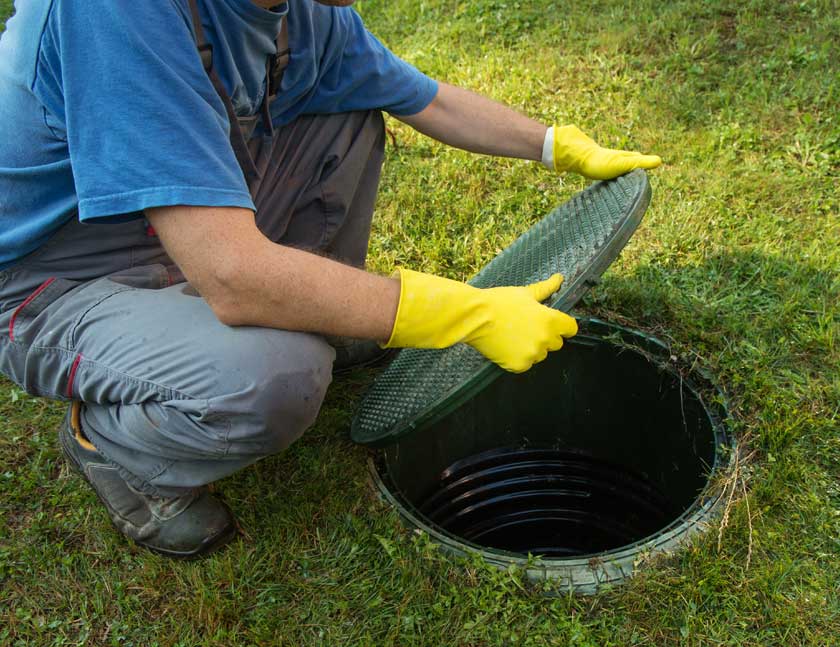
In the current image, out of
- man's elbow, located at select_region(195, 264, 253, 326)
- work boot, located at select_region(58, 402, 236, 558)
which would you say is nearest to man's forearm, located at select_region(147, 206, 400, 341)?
man's elbow, located at select_region(195, 264, 253, 326)

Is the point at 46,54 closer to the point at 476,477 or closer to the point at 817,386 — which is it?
the point at 476,477

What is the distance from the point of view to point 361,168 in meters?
2.46

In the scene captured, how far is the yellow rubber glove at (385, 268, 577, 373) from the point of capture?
1.76m

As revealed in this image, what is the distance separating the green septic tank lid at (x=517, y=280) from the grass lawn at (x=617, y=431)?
0.69 ft

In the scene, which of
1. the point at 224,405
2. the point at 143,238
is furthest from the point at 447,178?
the point at 224,405

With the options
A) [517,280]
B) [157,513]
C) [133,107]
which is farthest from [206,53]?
[157,513]

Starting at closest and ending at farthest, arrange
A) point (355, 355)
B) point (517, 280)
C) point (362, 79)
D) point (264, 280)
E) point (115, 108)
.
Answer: point (115, 108) → point (264, 280) → point (517, 280) → point (362, 79) → point (355, 355)

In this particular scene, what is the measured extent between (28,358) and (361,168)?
1068 millimetres

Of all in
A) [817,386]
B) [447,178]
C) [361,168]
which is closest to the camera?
[817,386]

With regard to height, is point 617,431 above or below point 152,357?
below

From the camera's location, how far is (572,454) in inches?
115

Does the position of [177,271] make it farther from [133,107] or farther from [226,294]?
[133,107]

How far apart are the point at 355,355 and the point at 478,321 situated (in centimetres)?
95

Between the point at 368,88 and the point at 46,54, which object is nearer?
the point at 46,54
